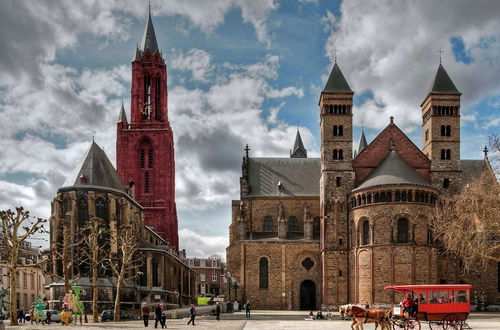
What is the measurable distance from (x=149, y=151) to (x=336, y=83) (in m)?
43.1

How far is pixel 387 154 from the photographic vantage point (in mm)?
70812

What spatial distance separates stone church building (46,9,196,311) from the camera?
6550cm

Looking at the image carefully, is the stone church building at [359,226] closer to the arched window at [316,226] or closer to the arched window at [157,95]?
the arched window at [316,226]

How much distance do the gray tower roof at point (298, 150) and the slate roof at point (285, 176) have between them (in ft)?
85.9

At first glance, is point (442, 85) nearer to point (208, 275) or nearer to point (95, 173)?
point (95, 173)

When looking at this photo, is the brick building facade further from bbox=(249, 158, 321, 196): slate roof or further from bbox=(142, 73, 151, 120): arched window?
bbox=(249, 158, 321, 196): slate roof

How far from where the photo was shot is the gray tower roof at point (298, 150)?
110750 millimetres

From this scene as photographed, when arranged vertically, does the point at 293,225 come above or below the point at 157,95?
below

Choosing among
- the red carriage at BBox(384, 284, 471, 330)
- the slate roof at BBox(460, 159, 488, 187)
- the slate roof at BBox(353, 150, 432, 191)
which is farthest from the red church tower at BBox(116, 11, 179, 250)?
the red carriage at BBox(384, 284, 471, 330)

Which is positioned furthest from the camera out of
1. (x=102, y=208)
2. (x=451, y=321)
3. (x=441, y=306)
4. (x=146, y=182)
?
(x=146, y=182)

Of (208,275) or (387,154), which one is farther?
(208,275)

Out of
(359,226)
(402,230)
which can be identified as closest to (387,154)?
(359,226)

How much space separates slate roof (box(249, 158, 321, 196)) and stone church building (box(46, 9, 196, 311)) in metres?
14.4

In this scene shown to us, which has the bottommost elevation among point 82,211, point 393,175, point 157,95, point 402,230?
point 402,230
